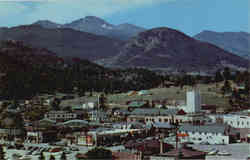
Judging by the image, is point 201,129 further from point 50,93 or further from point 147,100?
point 50,93

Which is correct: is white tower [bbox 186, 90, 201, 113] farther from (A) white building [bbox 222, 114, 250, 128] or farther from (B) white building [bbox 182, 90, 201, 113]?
(A) white building [bbox 222, 114, 250, 128]

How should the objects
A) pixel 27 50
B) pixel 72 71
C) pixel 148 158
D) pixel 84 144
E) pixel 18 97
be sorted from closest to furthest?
pixel 148 158 → pixel 84 144 → pixel 18 97 → pixel 72 71 → pixel 27 50

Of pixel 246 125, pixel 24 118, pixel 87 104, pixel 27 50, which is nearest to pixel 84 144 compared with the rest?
pixel 246 125

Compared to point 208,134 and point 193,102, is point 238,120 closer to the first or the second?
point 208,134

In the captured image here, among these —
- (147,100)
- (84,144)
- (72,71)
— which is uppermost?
(72,71)

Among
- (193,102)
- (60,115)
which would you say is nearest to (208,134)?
(193,102)

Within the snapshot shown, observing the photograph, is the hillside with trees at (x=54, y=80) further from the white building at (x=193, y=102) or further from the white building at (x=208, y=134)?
the white building at (x=208, y=134)

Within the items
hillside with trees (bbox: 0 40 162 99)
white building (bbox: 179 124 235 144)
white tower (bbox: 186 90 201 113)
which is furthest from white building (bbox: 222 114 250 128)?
hillside with trees (bbox: 0 40 162 99)

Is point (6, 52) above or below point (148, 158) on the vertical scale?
above
